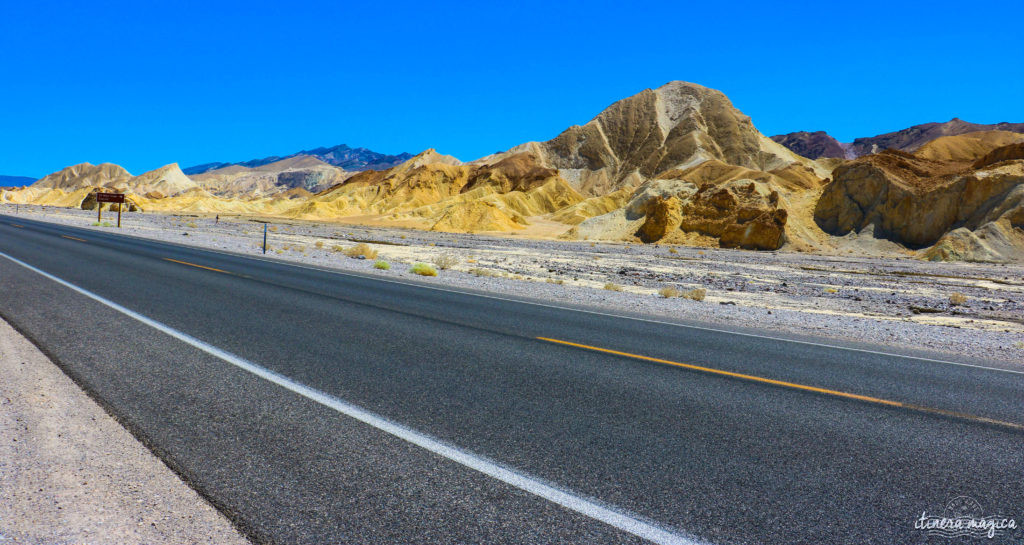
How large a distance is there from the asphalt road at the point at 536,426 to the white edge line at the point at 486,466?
0.06 feet

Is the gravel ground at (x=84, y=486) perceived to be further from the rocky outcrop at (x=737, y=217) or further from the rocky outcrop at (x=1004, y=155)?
the rocky outcrop at (x=1004, y=155)

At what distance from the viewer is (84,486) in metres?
3.38

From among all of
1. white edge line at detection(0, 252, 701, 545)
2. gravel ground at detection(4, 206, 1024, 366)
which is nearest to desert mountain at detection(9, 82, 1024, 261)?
gravel ground at detection(4, 206, 1024, 366)

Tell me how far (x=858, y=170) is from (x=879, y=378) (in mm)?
66468

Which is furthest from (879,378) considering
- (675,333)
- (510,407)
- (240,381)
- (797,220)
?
(797,220)

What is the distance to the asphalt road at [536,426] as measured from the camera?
3.11 m

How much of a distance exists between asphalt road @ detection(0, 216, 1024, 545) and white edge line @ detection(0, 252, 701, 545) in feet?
0.06

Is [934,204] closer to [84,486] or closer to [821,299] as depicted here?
[821,299]

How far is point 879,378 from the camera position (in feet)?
22.1

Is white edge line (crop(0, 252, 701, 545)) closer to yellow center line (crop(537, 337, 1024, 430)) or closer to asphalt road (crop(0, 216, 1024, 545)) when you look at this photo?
asphalt road (crop(0, 216, 1024, 545))

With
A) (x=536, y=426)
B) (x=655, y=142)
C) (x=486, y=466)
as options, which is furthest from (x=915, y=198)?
(x=655, y=142)

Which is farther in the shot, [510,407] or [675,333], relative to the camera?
[675,333]

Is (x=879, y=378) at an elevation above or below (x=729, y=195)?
below

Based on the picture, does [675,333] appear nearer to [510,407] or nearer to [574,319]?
[574,319]
